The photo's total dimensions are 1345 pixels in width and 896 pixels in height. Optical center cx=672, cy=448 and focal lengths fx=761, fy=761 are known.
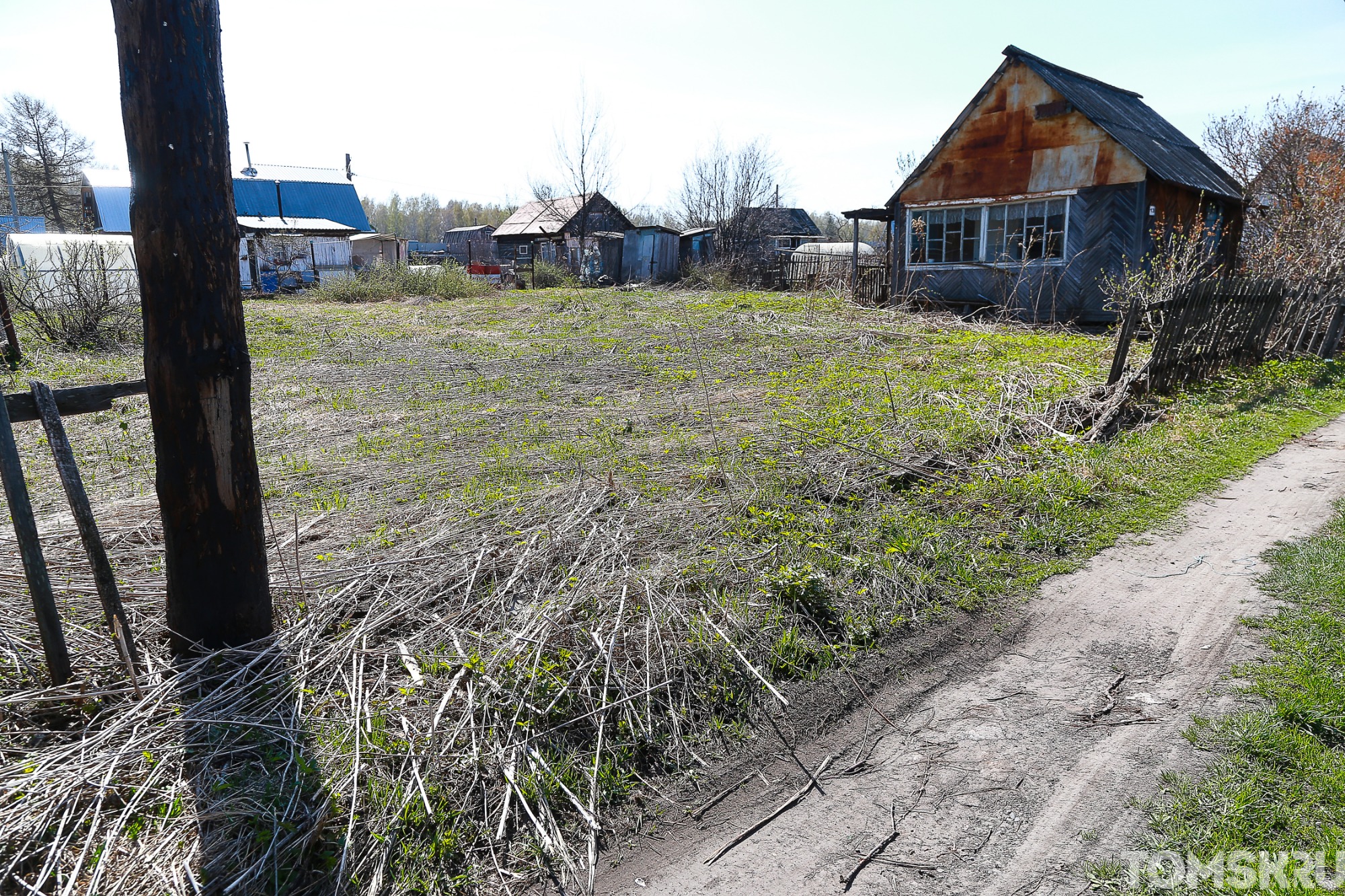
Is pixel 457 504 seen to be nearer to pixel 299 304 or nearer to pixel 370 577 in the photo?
pixel 370 577

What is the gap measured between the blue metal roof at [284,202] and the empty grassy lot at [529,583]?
3166 cm

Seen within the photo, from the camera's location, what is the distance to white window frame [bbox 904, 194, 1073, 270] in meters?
15.2

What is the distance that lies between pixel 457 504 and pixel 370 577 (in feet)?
3.88

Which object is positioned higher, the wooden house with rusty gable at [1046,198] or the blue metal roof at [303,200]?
the blue metal roof at [303,200]

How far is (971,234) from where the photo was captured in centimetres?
1686

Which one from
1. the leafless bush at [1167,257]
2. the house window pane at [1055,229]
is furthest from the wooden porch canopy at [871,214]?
the leafless bush at [1167,257]

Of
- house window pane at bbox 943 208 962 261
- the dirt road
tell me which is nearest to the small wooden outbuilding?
house window pane at bbox 943 208 962 261

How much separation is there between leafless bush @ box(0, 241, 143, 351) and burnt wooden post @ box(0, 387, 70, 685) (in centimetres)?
1222

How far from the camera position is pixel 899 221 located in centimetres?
1800

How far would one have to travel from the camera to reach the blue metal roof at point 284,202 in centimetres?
3516

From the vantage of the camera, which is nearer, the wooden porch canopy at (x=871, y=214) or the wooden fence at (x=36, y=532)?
the wooden fence at (x=36, y=532)

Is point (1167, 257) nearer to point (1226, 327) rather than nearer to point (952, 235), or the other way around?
point (952, 235)

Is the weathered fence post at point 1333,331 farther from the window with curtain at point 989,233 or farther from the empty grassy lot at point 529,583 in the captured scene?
the window with curtain at point 989,233

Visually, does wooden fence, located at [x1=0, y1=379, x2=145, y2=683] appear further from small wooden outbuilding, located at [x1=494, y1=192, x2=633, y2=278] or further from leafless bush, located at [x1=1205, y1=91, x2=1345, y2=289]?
small wooden outbuilding, located at [x1=494, y1=192, x2=633, y2=278]
